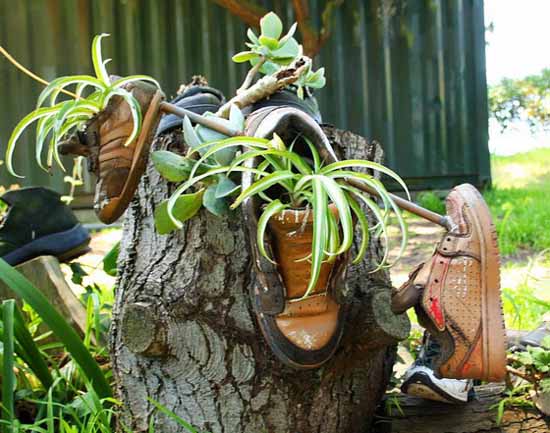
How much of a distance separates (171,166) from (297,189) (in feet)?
0.97

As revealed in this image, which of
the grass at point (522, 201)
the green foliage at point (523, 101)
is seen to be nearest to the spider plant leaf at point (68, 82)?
the grass at point (522, 201)

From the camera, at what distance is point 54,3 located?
6.31m

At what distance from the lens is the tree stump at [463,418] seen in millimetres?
1646

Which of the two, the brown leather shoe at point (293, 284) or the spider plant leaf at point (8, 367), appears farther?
the spider plant leaf at point (8, 367)

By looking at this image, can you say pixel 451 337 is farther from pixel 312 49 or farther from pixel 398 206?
pixel 312 49

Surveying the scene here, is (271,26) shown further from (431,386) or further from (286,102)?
(431,386)

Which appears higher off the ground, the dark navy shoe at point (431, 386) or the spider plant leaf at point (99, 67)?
the spider plant leaf at point (99, 67)

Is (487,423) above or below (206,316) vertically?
below

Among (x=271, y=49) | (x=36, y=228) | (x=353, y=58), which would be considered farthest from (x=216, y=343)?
(x=353, y=58)

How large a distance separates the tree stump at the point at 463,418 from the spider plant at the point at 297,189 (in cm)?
55

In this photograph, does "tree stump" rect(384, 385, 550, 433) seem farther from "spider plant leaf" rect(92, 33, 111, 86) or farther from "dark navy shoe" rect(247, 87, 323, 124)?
"spider plant leaf" rect(92, 33, 111, 86)

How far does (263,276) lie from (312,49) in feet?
14.6

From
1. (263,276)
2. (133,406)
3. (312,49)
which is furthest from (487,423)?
(312,49)

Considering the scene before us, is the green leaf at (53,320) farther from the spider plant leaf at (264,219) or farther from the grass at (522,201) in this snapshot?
the grass at (522,201)
